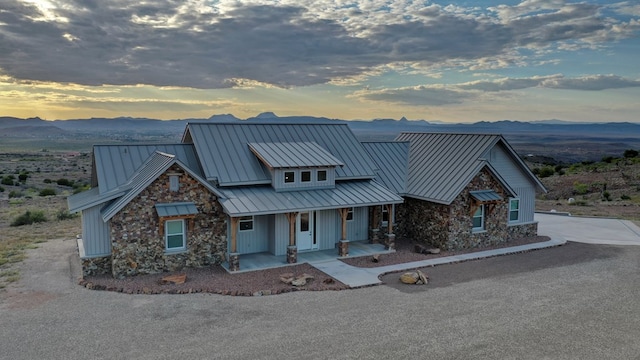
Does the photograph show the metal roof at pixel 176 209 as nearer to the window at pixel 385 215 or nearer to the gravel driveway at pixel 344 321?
the gravel driveway at pixel 344 321

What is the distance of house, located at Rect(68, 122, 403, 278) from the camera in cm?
1702

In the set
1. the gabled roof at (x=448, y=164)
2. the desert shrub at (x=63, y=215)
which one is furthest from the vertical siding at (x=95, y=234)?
the desert shrub at (x=63, y=215)

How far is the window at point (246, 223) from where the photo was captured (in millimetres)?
19297

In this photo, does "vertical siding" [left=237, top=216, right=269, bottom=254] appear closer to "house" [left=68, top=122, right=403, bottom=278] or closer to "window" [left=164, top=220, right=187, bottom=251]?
"house" [left=68, top=122, right=403, bottom=278]

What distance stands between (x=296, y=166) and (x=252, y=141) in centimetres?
307

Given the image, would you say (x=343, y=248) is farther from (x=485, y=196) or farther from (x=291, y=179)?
(x=485, y=196)

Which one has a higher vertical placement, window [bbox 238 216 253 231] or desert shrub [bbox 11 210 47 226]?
window [bbox 238 216 253 231]

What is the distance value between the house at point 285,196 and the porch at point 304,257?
0.27m

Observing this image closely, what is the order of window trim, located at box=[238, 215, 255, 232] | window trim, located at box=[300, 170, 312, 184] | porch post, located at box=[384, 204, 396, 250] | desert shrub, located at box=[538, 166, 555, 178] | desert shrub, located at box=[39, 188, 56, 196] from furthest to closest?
desert shrub, located at box=[538, 166, 555, 178] → desert shrub, located at box=[39, 188, 56, 196] → porch post, located at box=[384, 204, 396, 250] → window trim, located at box=[300, 170, 312, 184] → window trim, located at box=[238, 215, 255, 232]

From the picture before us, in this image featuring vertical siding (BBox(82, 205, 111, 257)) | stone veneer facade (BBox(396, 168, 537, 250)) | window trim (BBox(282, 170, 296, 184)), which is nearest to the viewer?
vertical siding (BBox(82, 205, 111, 257))

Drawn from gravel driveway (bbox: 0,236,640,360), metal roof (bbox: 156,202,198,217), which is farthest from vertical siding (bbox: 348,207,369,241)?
metal roof (bbox: 156,202,198,217)

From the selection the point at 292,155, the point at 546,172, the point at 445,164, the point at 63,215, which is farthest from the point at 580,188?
the point at 63,215

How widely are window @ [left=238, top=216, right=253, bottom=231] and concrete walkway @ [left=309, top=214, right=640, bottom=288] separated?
2968 mm

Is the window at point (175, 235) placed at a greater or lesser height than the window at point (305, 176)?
lesser
